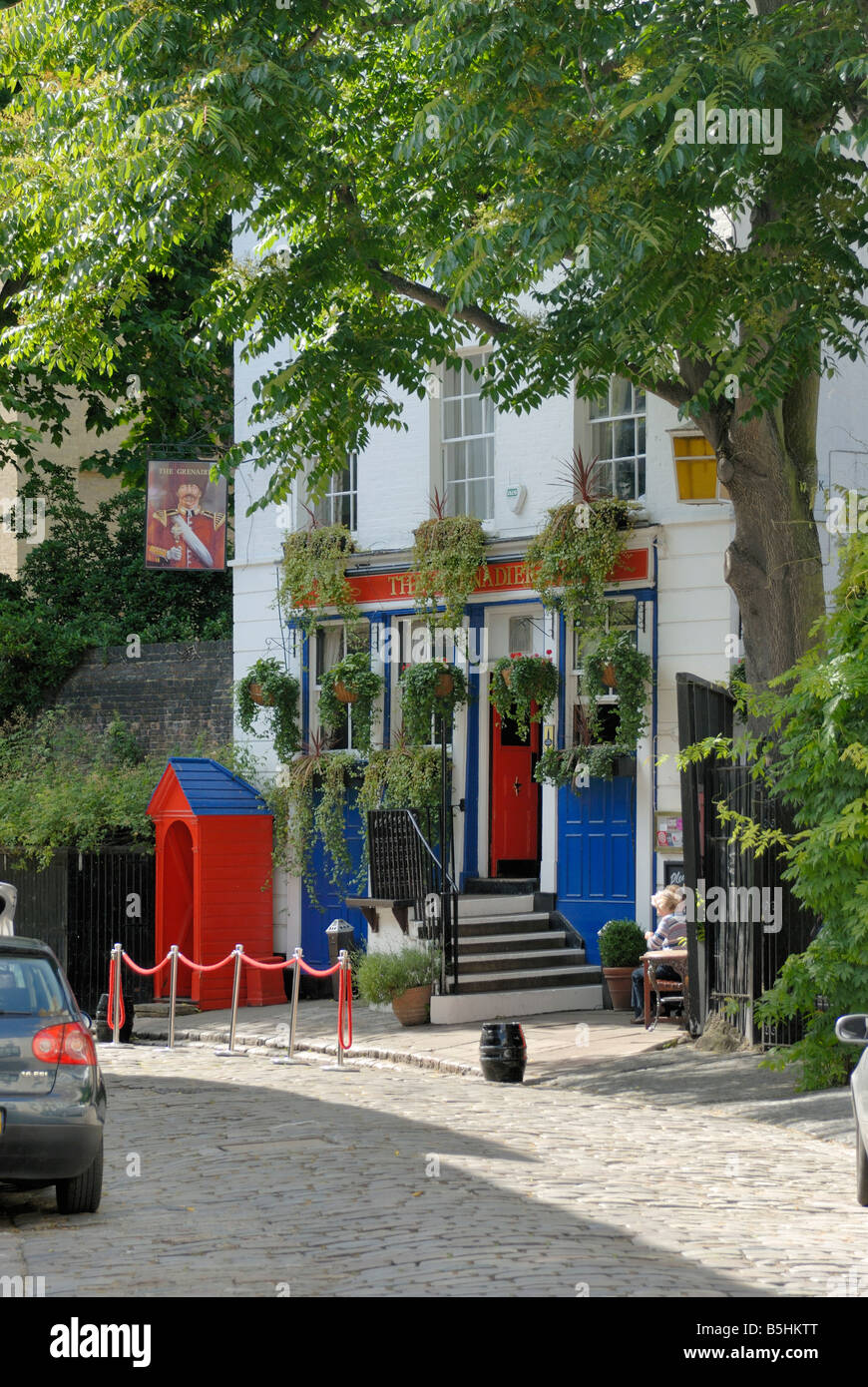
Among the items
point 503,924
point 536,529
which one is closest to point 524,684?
point 536,529

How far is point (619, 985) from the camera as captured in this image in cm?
1777

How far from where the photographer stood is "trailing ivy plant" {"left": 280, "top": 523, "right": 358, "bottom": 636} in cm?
2114

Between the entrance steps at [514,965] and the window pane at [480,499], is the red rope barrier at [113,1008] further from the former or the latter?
the window pane at [480,499]

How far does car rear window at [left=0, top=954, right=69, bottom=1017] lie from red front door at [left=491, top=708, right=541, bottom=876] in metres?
11.4

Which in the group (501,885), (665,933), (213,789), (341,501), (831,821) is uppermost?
(341,501)

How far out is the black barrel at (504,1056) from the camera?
13891mm

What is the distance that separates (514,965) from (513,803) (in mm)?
2588

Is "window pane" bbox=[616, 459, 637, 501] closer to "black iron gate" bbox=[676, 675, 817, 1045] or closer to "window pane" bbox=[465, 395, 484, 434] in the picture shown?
"window pane" bbox=[465, 395, 484, 434]

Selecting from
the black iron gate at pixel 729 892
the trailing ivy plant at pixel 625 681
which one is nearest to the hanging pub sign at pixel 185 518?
the trailing ivy plant at pixel 625 681

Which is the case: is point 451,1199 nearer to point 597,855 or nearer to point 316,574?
point 597,855

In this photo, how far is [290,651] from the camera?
22.0 m

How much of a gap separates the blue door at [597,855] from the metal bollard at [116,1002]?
198 inches

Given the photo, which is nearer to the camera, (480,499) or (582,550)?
(582,550)

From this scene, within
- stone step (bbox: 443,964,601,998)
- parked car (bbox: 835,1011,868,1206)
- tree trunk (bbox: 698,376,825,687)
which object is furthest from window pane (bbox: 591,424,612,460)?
parked car (bbox: 835,1011,868,1206)
